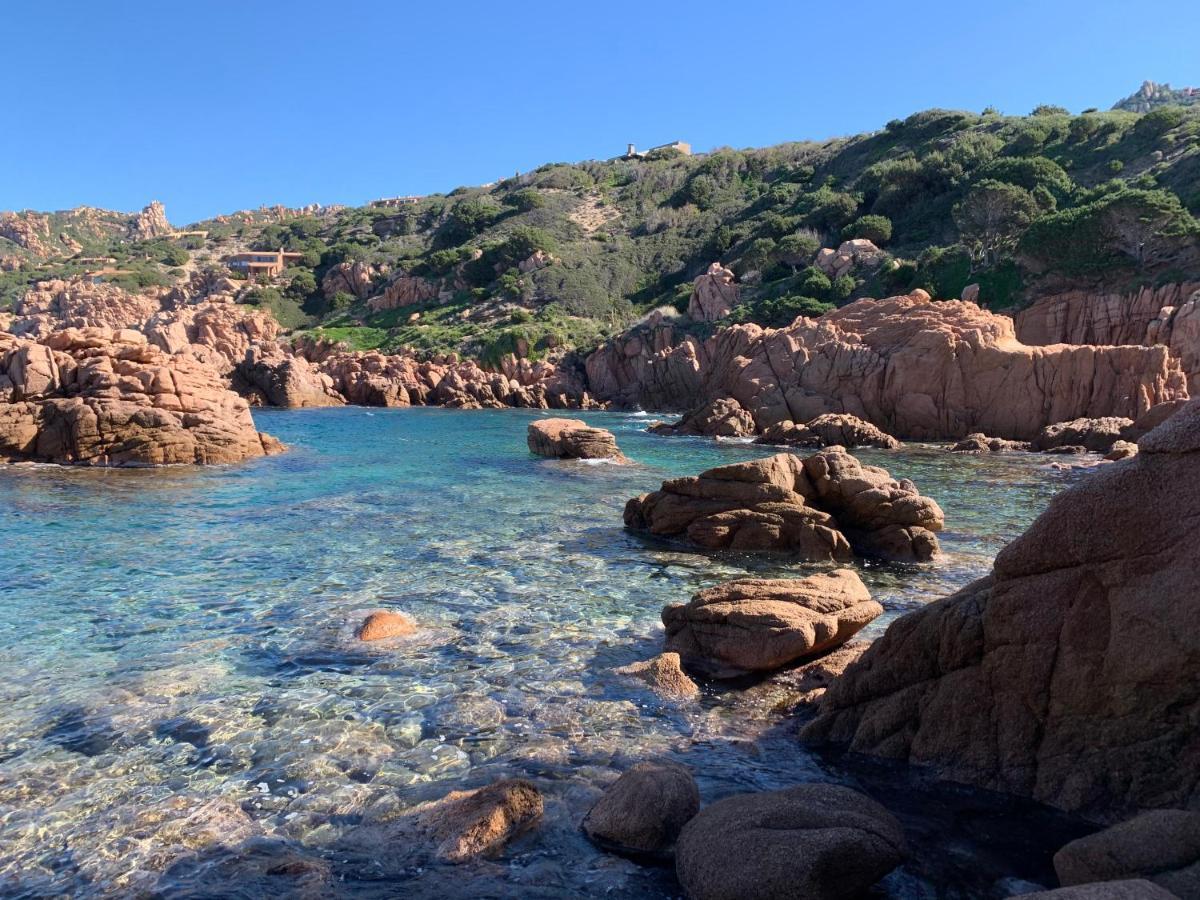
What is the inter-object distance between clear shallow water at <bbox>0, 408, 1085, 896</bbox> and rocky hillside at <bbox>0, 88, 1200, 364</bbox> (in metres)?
40.5

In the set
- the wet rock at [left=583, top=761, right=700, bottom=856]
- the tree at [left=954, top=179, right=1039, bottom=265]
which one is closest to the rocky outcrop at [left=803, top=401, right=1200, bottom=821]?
the wet rock at [left=583, top=761, right=700, bottom=856]

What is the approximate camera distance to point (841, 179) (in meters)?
99.1

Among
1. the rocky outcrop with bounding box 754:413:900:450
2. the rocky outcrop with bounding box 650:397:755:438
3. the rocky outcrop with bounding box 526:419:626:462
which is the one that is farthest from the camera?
the rocky outcrop with bounding box 650:397:755:438

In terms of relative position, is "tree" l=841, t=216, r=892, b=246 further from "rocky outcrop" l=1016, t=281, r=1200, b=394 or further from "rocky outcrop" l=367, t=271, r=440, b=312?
"rocky outcrop" l=367, t=271, r=440, b=312

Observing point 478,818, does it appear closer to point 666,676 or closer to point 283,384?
point 666,676

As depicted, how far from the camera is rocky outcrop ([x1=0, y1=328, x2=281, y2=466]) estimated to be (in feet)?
90.6

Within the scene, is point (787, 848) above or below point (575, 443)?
below

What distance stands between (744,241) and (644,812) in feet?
284

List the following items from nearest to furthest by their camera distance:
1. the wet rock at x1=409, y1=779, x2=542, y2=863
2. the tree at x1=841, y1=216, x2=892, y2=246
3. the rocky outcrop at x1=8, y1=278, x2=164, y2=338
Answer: the wet rock at x1=409, y1=779, x2=542, y2=863 → the tree at x1=841, y1=216, x2=892, y2=246 → the rocky outcrop at x1=8, y1=278, x2=164, y2=338

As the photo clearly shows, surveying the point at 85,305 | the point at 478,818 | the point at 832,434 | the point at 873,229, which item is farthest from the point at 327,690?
the point at 85,305

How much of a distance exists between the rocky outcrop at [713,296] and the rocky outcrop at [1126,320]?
1031 inches

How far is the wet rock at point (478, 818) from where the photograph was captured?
605 cm

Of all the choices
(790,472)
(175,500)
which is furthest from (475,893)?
(175,500)

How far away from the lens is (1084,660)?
6.38 meters
